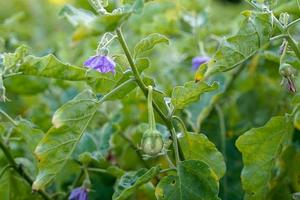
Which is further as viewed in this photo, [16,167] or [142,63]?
[16,167]

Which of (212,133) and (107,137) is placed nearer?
(107,137)

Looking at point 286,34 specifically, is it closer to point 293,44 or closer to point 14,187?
point 293,44

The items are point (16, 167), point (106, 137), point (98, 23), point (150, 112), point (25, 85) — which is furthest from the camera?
point (25, 85)

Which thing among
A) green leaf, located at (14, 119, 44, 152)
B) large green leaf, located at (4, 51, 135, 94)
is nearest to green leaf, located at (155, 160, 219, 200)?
large green leaf, located at (4, 51, 135, 94)

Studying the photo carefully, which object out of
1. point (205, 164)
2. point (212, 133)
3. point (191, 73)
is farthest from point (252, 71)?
point (205, 164)

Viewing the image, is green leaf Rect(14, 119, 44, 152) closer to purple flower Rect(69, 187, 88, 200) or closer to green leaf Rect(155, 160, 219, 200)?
purple flower Rect(69, 187, 88, 200)

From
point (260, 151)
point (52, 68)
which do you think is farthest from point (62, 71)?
point (260, 151)

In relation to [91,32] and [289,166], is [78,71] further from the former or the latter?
[289,166]
